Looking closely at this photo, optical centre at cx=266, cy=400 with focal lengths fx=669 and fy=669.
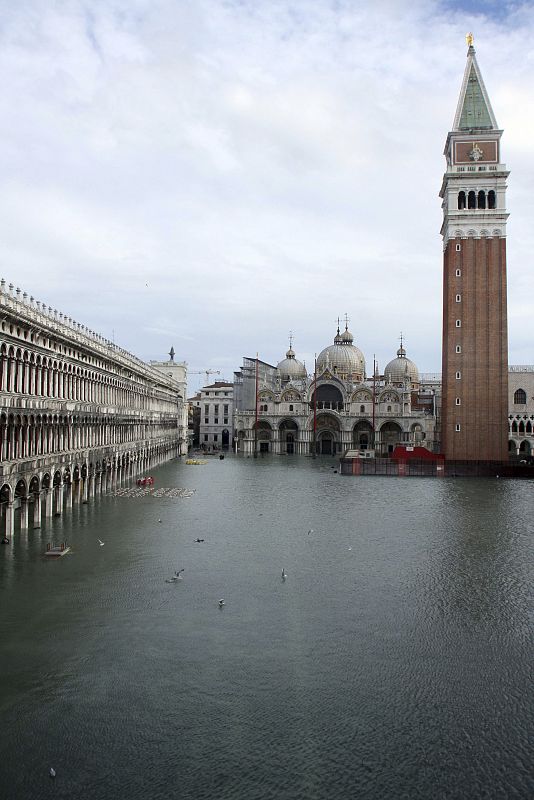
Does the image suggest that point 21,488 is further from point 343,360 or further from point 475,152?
point 343,360

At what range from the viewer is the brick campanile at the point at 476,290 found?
67.1m

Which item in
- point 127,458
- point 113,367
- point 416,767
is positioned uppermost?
point 113,367

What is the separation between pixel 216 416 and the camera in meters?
120

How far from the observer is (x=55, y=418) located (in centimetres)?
3594

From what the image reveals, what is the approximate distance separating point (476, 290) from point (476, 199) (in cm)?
913

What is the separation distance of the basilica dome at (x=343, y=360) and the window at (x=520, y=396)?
27.9 metres

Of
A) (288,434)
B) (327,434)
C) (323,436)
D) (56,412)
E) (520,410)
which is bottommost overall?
(323,436)

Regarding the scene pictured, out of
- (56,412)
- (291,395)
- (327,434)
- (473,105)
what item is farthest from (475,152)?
(56,412)

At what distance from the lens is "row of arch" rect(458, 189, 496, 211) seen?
67125 millimetres

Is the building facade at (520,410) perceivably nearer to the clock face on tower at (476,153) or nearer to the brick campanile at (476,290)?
the brick campanile at (476,290)

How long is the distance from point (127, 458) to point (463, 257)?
3865 centimetres

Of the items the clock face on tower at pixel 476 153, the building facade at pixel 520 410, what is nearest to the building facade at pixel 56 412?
the clock face on tower at pixel 476 153

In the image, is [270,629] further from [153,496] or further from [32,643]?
[153,496]

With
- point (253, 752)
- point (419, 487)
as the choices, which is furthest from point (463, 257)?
point (253, 752)
